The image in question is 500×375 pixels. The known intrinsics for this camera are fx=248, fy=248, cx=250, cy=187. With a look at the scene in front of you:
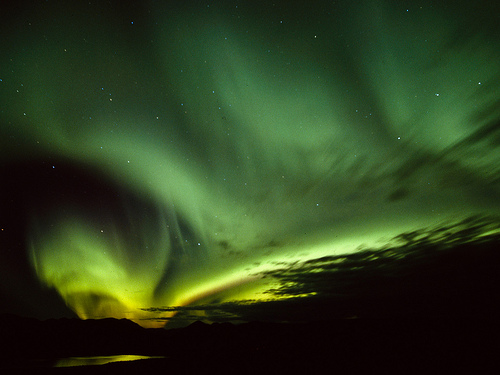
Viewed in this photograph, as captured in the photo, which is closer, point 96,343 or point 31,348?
point 31,348

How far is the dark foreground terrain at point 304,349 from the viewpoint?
2291 cm

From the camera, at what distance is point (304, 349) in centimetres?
3878

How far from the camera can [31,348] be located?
8075cm

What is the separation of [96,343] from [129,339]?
45.0ft

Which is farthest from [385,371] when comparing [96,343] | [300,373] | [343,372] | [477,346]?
[96,343]

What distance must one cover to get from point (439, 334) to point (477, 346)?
53.1 feet

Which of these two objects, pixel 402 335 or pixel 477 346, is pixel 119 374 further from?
pixel 402 335

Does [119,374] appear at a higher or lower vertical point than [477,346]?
higher

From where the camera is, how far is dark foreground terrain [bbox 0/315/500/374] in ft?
75.2

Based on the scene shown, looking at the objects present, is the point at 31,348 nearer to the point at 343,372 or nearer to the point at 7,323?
the point at 7,323

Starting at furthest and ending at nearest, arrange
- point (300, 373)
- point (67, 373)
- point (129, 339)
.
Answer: point (129, 339)
point (67, 373)
point (300, 373)

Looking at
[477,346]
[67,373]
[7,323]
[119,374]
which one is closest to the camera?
[119,374]

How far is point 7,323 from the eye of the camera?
101812 mm

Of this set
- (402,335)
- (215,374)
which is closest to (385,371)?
(215,374)
